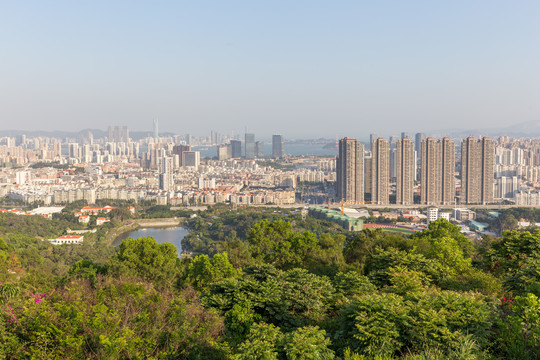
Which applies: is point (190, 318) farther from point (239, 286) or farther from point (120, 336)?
point (239, 286)

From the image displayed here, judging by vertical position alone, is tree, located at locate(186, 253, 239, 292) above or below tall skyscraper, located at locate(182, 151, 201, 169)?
below

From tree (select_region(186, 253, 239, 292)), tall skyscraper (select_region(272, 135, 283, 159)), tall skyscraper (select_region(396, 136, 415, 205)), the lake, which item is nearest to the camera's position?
tree (select_region(186, 253, 239, 292))

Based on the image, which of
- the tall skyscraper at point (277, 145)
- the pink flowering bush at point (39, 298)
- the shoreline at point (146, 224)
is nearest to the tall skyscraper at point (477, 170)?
the shoreline at point (146, 224)

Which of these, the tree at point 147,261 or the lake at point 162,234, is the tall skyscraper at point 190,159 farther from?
the tree at point 147,261

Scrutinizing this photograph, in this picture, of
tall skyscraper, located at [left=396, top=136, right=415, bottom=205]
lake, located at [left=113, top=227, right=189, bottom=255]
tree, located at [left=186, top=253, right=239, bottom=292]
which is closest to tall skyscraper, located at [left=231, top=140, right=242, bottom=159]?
tall skyscraper, located at [left=396, top=136, right=415, bottom=205]

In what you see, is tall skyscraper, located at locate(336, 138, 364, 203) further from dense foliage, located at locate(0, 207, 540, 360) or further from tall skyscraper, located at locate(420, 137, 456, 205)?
dense foliage, located at locate(0, 207, 540, 360)

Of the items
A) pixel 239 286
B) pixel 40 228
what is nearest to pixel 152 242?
pixel 239 286

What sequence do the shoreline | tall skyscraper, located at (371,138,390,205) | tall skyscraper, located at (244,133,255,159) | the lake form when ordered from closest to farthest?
1. the lake
2. the shoreline
3. tall skyscraper, located at (371,138,390,205)
4. tall skyscraper, located at (244,133,255,159)
